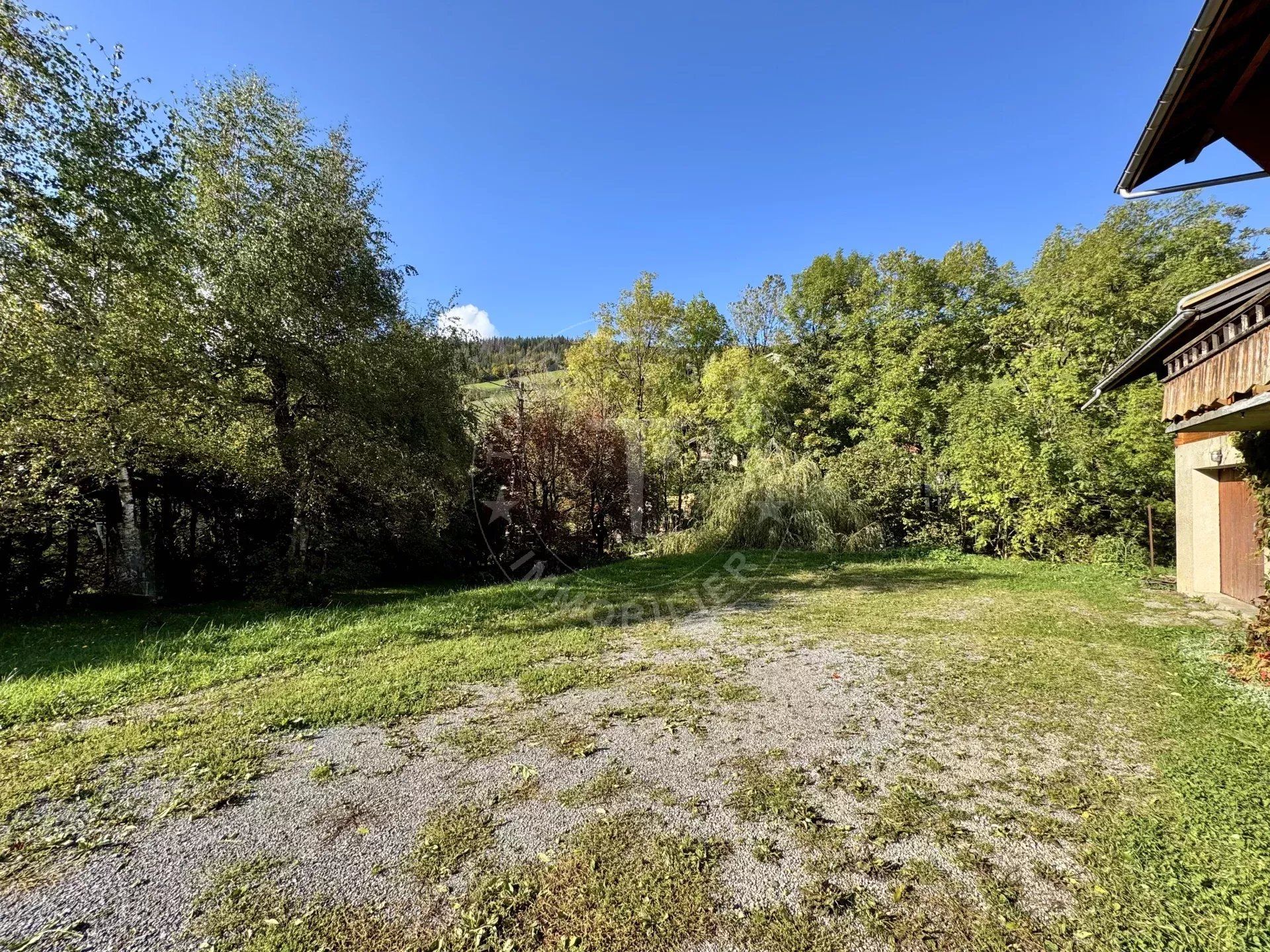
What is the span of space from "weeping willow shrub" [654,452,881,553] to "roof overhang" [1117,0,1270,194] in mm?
8531

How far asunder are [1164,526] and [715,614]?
366 inches

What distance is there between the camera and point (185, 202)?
24.6 ft

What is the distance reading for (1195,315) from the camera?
14.7 ft

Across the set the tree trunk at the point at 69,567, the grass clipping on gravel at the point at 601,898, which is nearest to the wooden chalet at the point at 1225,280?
the grass clipping on gravel at the point at 601,898

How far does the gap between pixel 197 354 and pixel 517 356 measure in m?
8.41

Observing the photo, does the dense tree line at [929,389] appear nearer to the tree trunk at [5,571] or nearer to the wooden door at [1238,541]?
the wooden door at [1238,541]

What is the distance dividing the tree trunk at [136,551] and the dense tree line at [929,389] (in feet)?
18.7

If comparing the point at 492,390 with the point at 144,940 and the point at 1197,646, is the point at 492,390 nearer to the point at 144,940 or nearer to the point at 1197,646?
the point at 144,940

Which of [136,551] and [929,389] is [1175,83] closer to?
[929,389]

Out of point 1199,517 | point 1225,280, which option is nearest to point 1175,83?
point 1225,280

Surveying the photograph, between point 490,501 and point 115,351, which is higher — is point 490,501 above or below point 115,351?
below

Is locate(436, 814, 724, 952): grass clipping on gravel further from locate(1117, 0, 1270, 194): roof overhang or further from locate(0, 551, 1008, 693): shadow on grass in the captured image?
locate(1117, 0, 1270, 194): roof overhang

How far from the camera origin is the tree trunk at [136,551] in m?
7.75

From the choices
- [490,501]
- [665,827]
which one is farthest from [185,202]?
[665,827]
